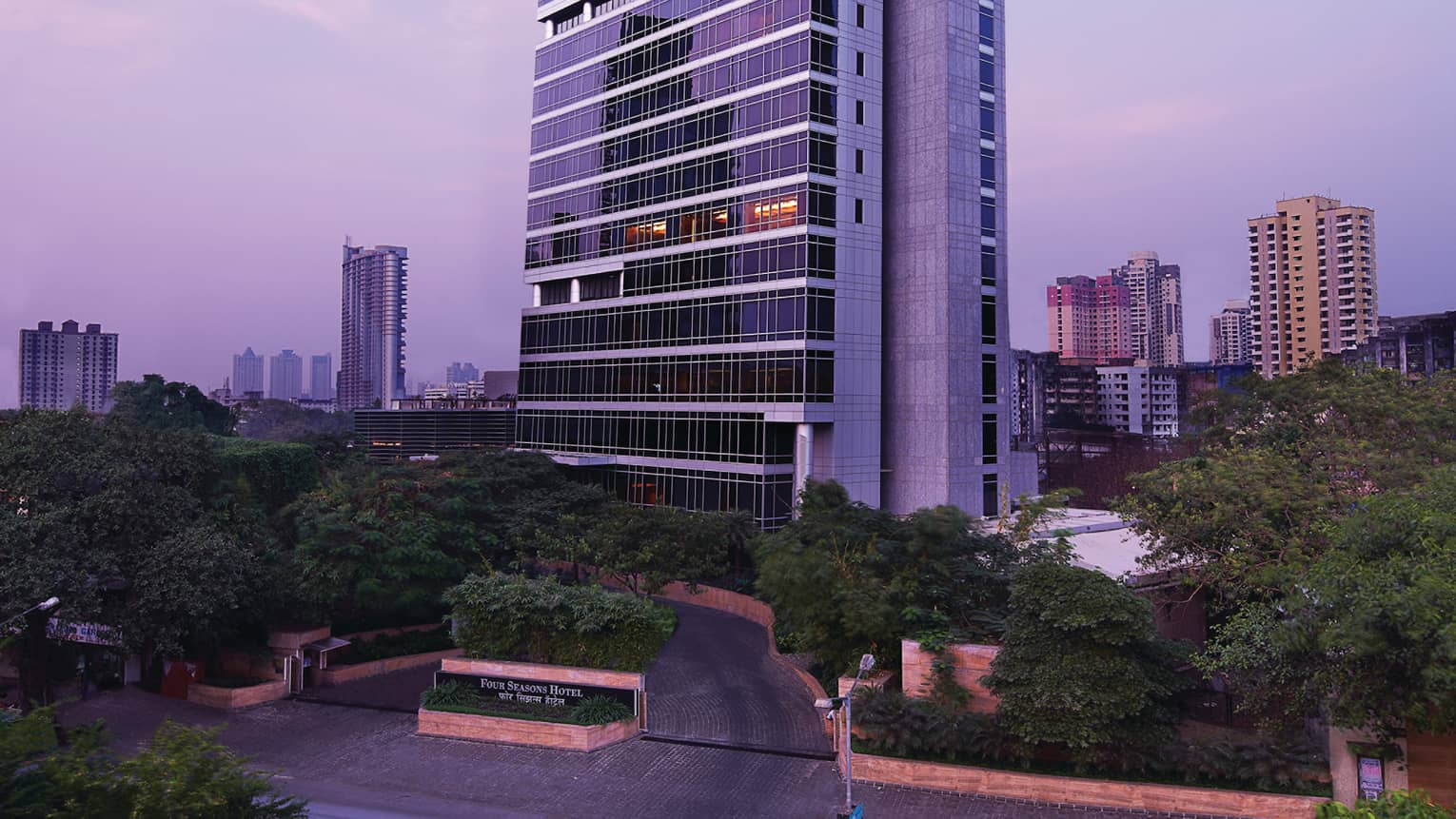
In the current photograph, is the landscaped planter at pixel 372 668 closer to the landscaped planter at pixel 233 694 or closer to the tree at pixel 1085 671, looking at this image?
the landscaped planter at pixel 233 694

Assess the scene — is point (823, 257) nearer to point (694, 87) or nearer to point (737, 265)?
point (737, 265)

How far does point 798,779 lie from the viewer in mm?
23031

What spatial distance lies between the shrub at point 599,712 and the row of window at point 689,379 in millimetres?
24997

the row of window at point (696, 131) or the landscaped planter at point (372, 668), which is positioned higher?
the row of window at point (696, 131)

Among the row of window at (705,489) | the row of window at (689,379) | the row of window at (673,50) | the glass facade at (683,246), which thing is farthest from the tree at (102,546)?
the row of window at (673,50)

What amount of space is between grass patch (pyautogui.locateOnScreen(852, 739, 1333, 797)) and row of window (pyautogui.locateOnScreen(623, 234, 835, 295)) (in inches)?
1203

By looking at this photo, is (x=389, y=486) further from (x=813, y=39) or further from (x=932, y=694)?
(x=813, y=39)

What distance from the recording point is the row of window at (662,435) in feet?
165

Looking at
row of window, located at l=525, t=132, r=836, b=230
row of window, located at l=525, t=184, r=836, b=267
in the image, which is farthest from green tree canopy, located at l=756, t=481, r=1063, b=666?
row of window, located at l=525, t=132, r=836, b=230

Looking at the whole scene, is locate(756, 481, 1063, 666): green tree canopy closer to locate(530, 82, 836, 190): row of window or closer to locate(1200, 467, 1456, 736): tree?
locate(1200, 467, 1456, 736): tree

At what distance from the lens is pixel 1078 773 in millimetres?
21141

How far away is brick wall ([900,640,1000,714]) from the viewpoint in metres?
23.7

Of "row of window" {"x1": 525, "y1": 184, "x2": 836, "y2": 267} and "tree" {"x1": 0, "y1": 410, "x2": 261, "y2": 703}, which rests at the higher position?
"row of window" {"x1": 525, "y1": 184, "x2": 836, "y2": 267}

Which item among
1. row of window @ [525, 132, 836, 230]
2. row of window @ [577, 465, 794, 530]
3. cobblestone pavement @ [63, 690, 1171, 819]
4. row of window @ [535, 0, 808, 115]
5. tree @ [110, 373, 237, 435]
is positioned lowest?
cobblestone pavement @ [63, 690, 1171, 819]
